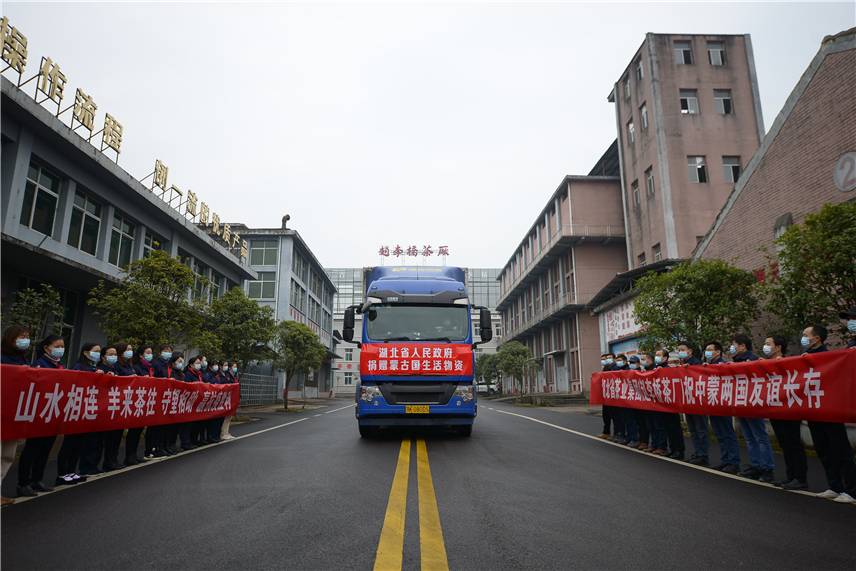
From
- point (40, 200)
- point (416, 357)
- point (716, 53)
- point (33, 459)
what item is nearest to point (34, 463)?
point (33, 459)

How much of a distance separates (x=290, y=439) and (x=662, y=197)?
26.8 m

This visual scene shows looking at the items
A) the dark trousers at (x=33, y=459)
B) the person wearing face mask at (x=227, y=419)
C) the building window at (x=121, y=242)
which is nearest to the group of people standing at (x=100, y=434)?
the dark trousers at (x=33, y=459)

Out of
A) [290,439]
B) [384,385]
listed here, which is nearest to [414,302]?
[384,385]

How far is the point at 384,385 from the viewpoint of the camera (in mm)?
9344

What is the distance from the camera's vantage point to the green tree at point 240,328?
61.9ft

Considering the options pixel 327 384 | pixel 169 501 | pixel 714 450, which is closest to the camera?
pixel 169 501

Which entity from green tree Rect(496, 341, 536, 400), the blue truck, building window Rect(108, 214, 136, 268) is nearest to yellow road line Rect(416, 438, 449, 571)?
the blue truck

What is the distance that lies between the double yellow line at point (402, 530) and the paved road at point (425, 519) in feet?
0.06

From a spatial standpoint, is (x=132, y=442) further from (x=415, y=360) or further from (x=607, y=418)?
(x=607, y=418)

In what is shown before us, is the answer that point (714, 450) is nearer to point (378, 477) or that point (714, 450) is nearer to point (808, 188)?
point (378, 477)

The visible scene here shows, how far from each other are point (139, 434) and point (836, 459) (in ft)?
29.7

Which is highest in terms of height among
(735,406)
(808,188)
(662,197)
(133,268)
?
(662,197)

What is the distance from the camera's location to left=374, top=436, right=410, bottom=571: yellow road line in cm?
327

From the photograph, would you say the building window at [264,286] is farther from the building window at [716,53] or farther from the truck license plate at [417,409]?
the building window at [716,53]
